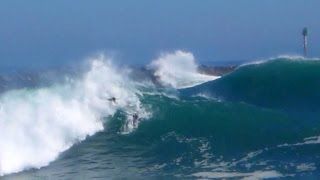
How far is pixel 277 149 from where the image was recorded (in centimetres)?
1709

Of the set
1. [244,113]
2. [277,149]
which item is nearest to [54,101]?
[244,113]

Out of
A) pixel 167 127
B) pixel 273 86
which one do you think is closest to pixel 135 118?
pixel 167 127

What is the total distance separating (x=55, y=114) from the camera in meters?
19.0

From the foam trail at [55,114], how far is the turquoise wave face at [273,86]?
7.54ft

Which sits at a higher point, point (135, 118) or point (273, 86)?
point (273, 86)

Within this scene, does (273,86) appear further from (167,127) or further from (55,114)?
(55,114)

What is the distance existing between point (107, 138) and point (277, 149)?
3.38 meters

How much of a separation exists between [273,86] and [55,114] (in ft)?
18.7

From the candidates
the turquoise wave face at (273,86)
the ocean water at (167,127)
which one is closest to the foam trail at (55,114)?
the ocean water at (167,127)

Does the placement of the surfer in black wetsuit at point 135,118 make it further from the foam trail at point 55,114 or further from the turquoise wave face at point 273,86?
the turquoise wave face at point 273,86

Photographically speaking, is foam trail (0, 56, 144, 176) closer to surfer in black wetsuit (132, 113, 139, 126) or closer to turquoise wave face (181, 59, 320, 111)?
surfer in black wetsuit (132, 113, 139, 126)

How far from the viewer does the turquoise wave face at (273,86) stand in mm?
21172

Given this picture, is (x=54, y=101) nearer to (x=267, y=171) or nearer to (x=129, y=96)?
(x=129, y=96)

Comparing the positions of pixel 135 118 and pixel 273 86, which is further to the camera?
pixel 273 86
